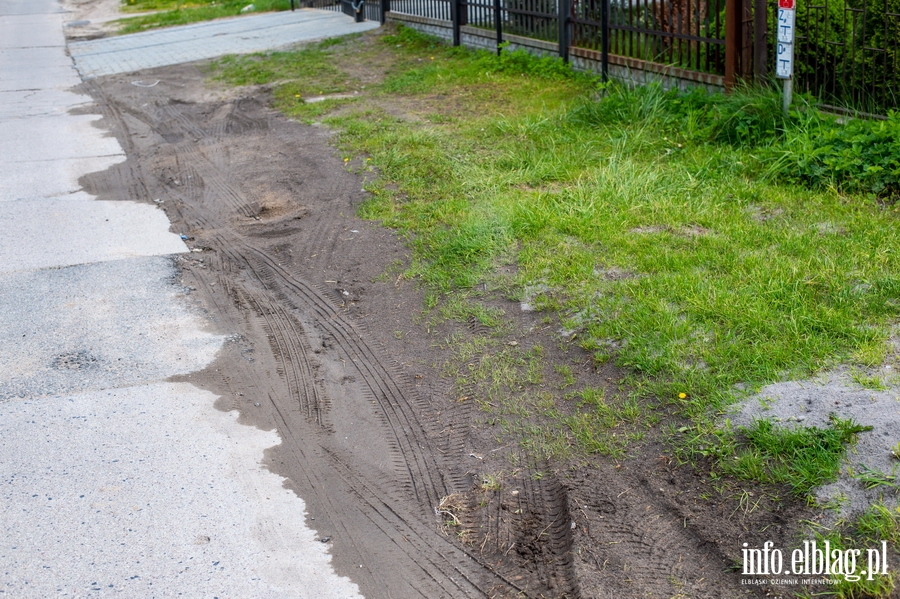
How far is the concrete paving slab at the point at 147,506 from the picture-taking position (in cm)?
347

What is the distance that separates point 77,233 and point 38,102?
6.74 m

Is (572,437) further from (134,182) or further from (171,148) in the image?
(171,148)

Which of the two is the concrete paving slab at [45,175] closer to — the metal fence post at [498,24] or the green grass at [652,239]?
the green grass at [652,239]

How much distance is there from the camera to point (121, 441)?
14.5ft

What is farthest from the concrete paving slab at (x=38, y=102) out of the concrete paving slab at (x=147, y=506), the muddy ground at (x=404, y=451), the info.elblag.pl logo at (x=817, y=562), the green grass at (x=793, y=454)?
the info.elblag.pl logo at (x=817, y=562)

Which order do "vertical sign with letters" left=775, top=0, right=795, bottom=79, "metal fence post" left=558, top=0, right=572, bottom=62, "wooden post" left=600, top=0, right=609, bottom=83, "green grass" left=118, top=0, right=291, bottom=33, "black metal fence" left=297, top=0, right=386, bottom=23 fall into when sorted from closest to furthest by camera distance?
"vertical sign with letters" left=775, top=0, right=795, bottom=79
"wooden post" left=600, top=0, right=609, bottom=83
"metal fence post" left=558, top=0, right=572, bottom=62
"black metal fence" left=297, top=0, right=386, bottom=23
"green grass" left=118, top=0, right=291, bottom=33

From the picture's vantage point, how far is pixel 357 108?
35.1 feet

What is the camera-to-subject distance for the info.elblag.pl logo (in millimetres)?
3078

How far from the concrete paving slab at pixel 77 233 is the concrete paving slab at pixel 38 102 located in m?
4.59

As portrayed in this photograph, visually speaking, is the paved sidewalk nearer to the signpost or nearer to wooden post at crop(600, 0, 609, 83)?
wooden post at crop(600, 0, 609, 83)

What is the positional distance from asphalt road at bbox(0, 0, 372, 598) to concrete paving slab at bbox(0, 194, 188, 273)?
0.02 m

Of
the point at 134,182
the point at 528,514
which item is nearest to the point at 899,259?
the point at 528,514

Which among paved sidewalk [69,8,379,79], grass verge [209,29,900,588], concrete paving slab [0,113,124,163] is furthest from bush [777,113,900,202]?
paved sidewalk [69,8,379,79]

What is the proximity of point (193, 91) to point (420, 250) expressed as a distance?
25.7 feet
